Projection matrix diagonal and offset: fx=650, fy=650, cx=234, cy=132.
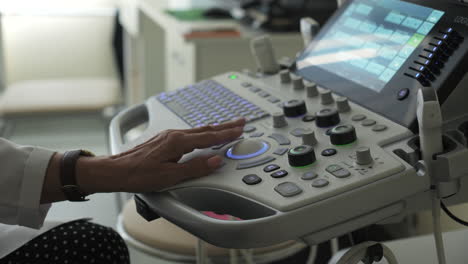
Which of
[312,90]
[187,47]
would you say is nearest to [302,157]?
[312,90]

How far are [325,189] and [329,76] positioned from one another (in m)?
0.35

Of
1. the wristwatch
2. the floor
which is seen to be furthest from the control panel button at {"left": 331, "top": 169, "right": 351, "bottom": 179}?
the floor

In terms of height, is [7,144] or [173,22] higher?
[7,144]

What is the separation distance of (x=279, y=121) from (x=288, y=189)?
0.19 meters

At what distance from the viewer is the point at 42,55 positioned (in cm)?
327

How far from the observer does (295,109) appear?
89cm

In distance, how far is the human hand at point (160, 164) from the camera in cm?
77

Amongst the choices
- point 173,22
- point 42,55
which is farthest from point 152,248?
point 42,55

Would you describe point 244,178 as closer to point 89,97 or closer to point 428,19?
point 428,19

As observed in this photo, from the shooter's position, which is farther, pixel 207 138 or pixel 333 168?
pixel 207 138

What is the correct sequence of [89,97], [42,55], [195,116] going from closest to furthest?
[195,116] → [89,97] → [42,55]

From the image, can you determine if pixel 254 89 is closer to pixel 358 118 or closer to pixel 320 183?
pixel 358 118

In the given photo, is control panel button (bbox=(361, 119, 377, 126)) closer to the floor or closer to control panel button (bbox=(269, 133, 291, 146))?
control panel button (bbox=(269, 133, 291, 146))

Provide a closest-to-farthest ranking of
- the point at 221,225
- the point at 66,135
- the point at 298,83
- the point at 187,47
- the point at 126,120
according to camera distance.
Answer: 1. the point at 221,225
2. the point at 298,83
3. the point at 126,120
4. the point at 187,47
5. the point at 66,135
